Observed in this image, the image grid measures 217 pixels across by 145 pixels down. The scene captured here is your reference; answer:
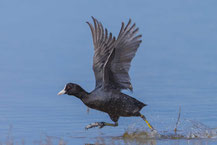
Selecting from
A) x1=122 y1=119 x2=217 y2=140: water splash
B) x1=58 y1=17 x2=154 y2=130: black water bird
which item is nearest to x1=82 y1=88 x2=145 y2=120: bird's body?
x1=58 y1=17 x2=154 y2=130: black water bird

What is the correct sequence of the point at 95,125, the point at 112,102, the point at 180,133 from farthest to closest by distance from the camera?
1. the point at 180,133
2. the point at 95,125
3. the point at 112,102

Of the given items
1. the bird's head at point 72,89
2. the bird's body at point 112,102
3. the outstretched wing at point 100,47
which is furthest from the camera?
the outstretched wing at point 100,47

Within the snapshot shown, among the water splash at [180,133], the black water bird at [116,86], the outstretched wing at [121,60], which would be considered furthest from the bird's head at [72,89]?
the water splash at [180,133]

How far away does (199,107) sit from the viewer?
1589cm

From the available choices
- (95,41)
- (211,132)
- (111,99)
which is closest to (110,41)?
(95,41)

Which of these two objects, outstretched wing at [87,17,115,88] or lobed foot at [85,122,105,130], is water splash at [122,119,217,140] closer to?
lobed foot at [85,122,105,130]

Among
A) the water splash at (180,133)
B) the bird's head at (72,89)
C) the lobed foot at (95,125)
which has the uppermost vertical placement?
the bird's head at (72,89)

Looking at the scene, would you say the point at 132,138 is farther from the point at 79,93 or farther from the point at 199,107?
the point at 199,107

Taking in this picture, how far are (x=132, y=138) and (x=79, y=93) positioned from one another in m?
1.15

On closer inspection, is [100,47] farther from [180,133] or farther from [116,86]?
[180,133]

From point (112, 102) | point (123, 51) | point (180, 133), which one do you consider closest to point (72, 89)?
point (112, 102)

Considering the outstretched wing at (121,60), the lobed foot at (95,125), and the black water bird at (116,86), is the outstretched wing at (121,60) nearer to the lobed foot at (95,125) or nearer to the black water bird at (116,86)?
the black water bird at (116,86)

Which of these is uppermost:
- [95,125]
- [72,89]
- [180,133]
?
[72,89]

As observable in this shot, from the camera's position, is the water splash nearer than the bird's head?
Yes
